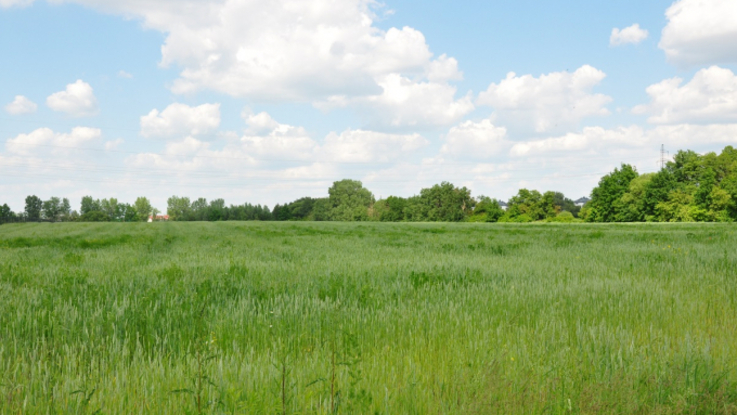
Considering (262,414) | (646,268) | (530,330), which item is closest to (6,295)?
(262,414)

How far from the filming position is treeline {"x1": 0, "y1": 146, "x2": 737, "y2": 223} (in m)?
81.6

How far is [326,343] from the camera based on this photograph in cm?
396

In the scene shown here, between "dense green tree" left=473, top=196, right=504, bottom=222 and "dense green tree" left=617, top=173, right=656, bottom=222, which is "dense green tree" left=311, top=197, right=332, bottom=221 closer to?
"dense green tree" left=473, top=196, right=504, bottom=222

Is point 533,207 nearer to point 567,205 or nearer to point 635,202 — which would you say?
point 635,202

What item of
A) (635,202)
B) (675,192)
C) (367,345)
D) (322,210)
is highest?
(675,192)

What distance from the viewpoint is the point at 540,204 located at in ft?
378

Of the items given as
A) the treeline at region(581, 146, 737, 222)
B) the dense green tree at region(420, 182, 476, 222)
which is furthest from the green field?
the dense green tree at region(420, 182, 476, 222)

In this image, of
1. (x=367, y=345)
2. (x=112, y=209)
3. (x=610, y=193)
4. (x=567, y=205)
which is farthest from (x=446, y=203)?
(x=112, y=209)

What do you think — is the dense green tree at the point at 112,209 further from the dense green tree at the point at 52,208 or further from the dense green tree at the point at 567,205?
the dense green tree at the point at 567,205

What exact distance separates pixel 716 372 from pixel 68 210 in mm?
219454

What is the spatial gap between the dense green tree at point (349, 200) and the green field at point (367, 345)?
12993 centimetres

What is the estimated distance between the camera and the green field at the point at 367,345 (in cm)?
280

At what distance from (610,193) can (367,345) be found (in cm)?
11283

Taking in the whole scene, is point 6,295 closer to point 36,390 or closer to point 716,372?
point 36,390
